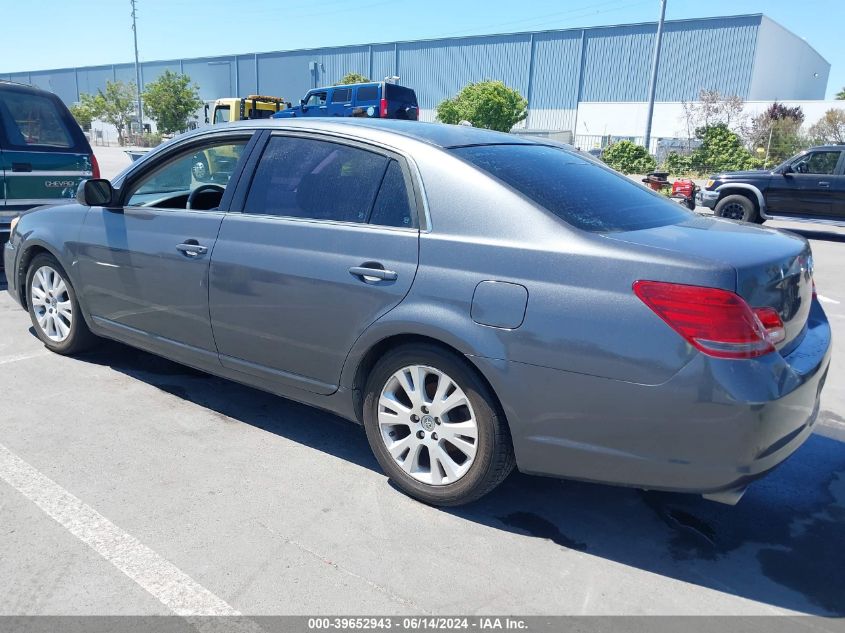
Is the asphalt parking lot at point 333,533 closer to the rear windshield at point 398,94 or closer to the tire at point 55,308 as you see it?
the tire at point 55,308

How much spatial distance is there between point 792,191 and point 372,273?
13.2m

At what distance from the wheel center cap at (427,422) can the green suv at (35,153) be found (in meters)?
6.03

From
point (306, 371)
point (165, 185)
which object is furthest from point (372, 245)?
point (165, 185)

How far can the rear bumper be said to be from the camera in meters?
2.36

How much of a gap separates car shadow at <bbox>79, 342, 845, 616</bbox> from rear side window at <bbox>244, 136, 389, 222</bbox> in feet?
4.21

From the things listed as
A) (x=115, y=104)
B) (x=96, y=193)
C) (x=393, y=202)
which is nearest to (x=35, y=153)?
(x=96, y=193)

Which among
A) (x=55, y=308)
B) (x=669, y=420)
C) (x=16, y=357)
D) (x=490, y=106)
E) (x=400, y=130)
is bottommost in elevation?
(x=16, y=357)

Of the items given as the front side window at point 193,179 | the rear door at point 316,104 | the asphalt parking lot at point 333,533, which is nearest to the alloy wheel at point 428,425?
the asphalt parking lot at point 333,533

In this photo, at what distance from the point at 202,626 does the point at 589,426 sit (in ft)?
5.07

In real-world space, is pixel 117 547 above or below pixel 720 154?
below

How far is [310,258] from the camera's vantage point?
3.26 metres

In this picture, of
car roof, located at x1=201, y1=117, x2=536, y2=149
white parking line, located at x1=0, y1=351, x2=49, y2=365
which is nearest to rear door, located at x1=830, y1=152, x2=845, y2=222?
car roof, located at x1=201, y1=117, x2=536, y2=149

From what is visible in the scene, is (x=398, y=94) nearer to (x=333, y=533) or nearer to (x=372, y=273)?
(x=372, y=273)

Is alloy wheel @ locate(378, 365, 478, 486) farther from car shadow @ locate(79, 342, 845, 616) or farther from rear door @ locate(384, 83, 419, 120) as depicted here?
rear door @ locate(384, 83, 419, 120)
